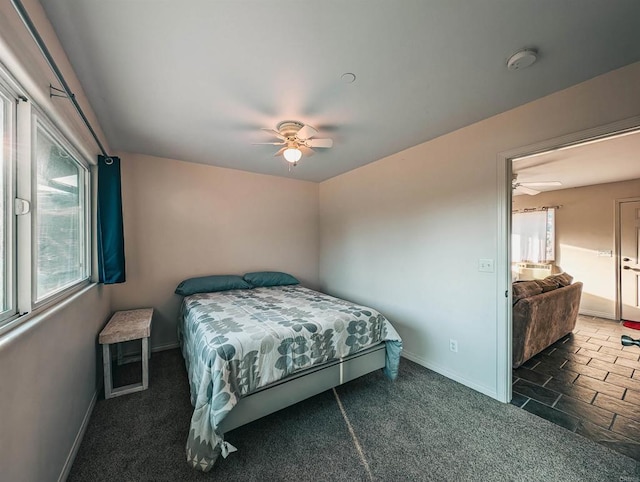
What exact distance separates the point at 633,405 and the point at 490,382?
1.11 meters

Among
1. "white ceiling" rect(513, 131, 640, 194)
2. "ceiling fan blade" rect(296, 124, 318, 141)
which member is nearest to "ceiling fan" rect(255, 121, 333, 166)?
"ceiling fan blade" rect(296, 124, 318, 141)

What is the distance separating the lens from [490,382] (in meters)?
2.28

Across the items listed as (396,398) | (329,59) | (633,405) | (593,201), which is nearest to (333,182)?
(329,59)

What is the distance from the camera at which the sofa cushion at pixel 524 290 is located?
281cm

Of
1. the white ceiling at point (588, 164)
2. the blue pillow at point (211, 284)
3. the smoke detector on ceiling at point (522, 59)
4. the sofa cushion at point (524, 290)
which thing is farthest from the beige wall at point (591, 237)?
the blue pillow at point (211, 284)

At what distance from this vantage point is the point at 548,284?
3.34 meters

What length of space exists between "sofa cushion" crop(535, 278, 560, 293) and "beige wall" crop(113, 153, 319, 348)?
3.37 metres

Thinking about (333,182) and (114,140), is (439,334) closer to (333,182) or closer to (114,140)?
(333,182)

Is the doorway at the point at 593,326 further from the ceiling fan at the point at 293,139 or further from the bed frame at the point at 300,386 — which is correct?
the ceiling fan at the point at 293,139

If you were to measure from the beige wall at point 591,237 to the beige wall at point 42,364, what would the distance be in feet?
23.9

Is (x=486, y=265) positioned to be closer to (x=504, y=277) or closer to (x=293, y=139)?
(x=504, y=277)

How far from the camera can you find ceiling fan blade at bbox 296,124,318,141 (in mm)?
2113

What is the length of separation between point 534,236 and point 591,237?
2.75ft

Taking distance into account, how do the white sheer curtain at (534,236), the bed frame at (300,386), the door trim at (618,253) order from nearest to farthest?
the bed frame at (300,386)
the door trim at (618,253)
the white sheer curtain at (534,236)
